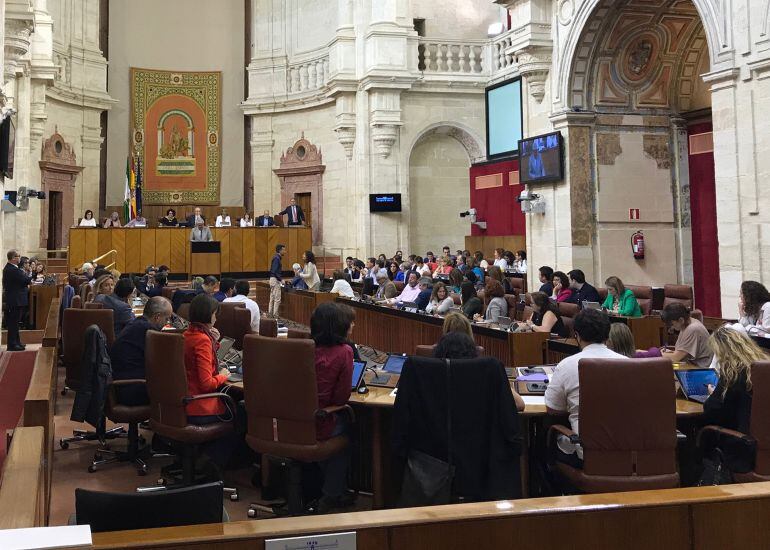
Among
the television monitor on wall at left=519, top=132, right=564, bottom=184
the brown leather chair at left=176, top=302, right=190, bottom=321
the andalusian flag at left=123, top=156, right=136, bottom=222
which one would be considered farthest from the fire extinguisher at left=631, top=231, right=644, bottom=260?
the andalusian flag at left=123, top=156, right=136, bottom=222

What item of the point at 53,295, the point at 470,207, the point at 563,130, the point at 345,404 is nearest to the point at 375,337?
the point at 563,130

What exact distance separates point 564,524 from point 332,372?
2.26 m

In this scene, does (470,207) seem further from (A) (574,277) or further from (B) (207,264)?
(A) (574,277)

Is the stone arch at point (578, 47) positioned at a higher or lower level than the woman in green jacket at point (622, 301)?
higher

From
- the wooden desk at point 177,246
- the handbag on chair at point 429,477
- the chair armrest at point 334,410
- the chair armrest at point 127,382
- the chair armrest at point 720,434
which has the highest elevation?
the wooden desk at point 177,246

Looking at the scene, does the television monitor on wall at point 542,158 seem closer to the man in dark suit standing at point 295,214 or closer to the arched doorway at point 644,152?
the arched doorway at point 644,152

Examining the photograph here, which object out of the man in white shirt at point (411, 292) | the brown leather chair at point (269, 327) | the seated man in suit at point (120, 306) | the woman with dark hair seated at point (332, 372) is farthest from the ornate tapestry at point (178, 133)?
the woman with dark hair seated at point (332, 372)

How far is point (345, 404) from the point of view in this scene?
12.8ft

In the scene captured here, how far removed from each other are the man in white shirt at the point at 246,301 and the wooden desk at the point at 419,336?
2.15 m

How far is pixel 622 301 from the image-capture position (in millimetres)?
7887

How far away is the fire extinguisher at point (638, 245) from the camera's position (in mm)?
11219

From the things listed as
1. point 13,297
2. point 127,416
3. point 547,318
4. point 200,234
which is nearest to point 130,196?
point 200,234

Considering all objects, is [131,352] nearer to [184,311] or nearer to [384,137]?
[184,311]

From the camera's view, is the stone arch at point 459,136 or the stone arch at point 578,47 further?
the stone arch at point 459,136
